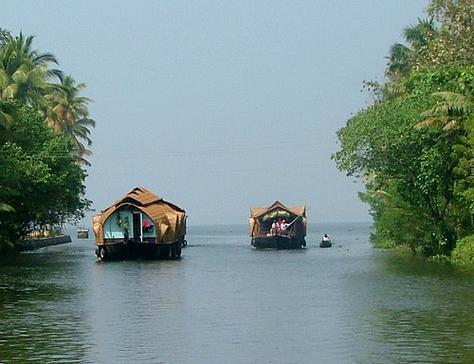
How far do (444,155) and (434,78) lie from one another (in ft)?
10.6

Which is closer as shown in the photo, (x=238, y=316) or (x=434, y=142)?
(x=238, y=316)

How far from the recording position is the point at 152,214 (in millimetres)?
56594

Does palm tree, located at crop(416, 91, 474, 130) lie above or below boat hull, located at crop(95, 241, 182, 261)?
above

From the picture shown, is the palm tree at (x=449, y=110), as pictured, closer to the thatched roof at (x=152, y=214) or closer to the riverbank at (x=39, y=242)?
the thatched roof at (x=152, y=214)

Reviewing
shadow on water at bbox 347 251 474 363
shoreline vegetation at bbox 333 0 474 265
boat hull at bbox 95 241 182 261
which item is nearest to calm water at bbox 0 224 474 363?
shadow on water at bbox 347 251 474 363

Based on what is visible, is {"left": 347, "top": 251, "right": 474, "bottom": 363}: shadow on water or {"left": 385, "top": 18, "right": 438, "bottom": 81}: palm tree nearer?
{"left": 347, "top": 251, "right": 474, "bottom": 363}: shadow on water

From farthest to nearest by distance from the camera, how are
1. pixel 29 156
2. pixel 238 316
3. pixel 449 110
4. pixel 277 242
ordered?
1. pixel 277 242
2. pixel 29 156
3. pixel 449 110
4. pixel 238 316

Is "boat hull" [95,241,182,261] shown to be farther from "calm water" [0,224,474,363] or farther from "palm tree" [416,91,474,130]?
"palm tree" [416,91,474,130]

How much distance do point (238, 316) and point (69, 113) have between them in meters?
54.9

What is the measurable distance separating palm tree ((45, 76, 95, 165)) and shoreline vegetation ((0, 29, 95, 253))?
0.94 metres

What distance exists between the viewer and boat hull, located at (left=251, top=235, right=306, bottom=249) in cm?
7731

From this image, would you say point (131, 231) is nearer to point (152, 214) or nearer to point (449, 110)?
point (152, 214)

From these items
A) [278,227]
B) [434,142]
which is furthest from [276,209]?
[434,142]

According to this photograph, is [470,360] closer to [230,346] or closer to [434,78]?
[230,346]
